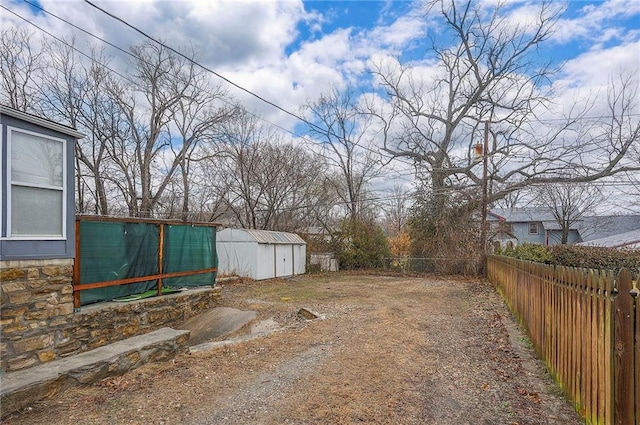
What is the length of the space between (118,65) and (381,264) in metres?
15.6

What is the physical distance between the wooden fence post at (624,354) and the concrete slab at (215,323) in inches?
240

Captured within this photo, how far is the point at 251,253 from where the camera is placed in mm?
15805

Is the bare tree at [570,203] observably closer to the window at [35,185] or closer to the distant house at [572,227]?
the distant house at [572,227]

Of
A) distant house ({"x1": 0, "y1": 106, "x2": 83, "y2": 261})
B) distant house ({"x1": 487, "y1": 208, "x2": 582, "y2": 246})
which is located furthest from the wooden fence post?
distant house ({"x1": 487, "y1": 208, "x2": 582, "y2": 246})

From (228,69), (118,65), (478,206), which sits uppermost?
(118,65)

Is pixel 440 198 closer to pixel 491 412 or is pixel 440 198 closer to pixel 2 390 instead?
pixel 491 412

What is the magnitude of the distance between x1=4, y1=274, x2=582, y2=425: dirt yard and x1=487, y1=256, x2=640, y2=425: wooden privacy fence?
32 cm

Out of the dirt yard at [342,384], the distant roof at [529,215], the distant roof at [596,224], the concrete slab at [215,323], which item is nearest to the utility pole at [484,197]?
the dirt yard at [342,384]

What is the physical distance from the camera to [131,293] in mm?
6727

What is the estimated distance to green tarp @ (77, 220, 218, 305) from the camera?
19.3 ft

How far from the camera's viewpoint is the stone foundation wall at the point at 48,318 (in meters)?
4.37

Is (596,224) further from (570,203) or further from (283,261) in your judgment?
(283,261)

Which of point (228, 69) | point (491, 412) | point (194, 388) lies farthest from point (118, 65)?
point (491, 412)

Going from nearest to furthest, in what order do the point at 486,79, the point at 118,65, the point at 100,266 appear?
the point at 100,266 → the point at 118,65 → the point at 486,79
